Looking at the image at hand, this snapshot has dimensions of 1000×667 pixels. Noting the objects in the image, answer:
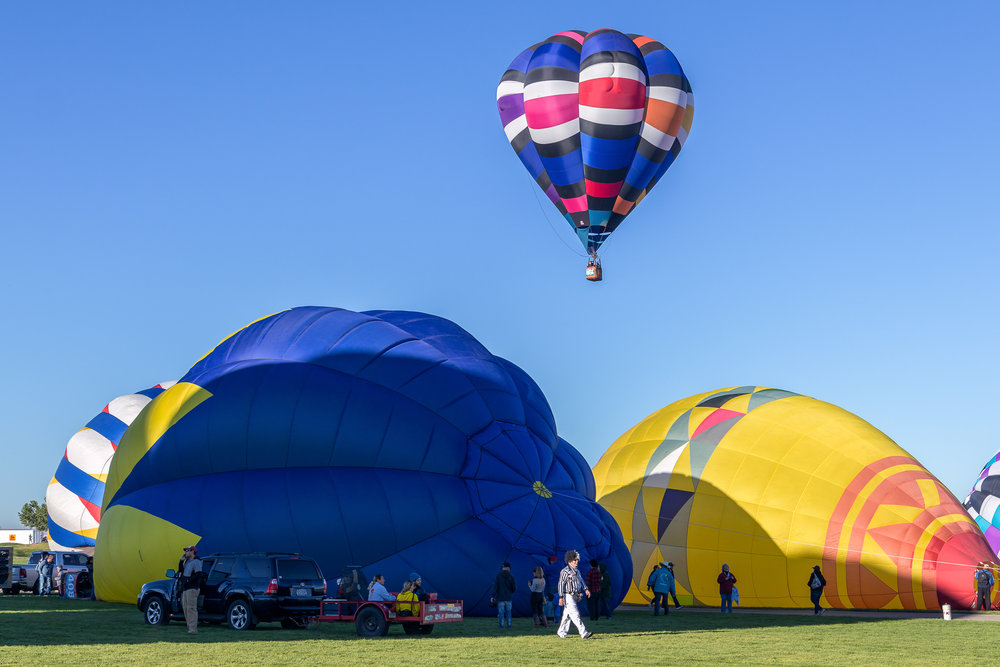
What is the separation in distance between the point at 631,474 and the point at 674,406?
264 cm

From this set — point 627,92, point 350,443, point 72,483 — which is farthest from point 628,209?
point 72,483

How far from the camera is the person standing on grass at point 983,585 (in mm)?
25250

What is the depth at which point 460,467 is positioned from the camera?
23.1m

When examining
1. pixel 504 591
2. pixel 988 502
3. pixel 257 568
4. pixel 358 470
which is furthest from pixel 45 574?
pixel 988 502

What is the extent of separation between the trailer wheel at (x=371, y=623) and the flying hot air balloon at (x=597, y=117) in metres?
16.0

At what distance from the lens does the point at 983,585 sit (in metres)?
25.3

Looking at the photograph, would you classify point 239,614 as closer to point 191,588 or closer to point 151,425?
point 191,588

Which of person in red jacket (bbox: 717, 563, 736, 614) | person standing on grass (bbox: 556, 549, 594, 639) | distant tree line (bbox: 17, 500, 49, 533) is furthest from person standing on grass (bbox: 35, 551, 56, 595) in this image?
distant tree line (bbox: 17, 500, 49, 533)

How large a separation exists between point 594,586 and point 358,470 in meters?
5.20

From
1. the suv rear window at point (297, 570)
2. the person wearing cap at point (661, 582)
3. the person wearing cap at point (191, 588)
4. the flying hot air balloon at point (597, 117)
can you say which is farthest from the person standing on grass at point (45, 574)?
the flying hot air balloon at point (597, 117)

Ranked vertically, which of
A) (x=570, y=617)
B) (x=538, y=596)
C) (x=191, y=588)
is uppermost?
(x=191, y=588)

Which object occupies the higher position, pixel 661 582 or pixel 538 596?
pixel 661 582

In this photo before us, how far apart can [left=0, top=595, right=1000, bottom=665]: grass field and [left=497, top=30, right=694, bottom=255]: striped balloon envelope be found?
1311 centimetres

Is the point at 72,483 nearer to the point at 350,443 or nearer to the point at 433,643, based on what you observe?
the point at 350,443
